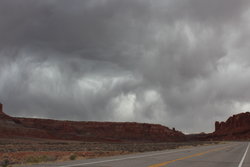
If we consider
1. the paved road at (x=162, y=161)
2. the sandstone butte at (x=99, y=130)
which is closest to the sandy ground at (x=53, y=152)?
the paved road at (x=162, y=161)

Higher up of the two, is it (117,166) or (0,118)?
(0,118)

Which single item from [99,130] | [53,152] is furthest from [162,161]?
[99,130]

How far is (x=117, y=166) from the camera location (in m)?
13.9

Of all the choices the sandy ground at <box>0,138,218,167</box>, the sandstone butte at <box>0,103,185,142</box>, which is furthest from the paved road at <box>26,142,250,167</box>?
the sandstone butte at <box>0,103,185,142</box>

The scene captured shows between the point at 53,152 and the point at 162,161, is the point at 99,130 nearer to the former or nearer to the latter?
the point at 53,152

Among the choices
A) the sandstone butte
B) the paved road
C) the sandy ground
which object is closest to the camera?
the paved road

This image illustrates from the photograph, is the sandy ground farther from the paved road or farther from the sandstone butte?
the sandstone butte

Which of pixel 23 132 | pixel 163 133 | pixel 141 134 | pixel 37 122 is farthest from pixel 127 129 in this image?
pixel 23 132

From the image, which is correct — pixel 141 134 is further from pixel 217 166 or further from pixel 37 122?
pixel 217 166

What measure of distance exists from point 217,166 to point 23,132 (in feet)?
384

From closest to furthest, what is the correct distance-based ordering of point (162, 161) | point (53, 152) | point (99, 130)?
point (162, 161) < point (53, 152) < point (99, 130)

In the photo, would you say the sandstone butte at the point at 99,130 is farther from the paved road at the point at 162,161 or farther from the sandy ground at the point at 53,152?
the paved road at the point at 162,161

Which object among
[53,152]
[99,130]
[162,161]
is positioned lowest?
[162,161]

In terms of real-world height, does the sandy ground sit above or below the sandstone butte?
below
